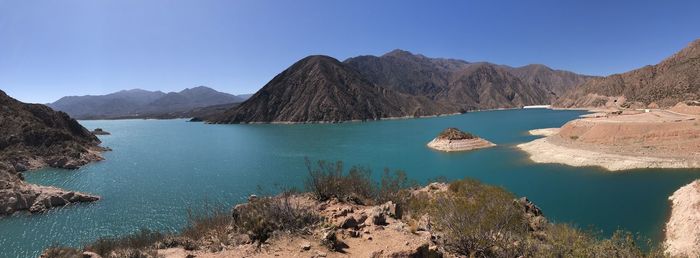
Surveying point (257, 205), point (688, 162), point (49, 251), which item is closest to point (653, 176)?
point (688, 162)

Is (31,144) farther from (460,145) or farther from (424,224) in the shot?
(424,224)

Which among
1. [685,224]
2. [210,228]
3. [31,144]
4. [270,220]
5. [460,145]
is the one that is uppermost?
[31,144]

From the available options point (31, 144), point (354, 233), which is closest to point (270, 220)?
point (354, 233)

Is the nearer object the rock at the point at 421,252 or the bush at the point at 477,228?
the rock at the point at 421,252

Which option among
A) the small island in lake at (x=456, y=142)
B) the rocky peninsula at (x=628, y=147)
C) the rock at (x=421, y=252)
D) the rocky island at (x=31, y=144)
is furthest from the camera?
the small island in lake at (x=456, y=142)

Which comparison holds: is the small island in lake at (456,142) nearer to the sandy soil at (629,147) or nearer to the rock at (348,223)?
the sandy soil at (629,147)

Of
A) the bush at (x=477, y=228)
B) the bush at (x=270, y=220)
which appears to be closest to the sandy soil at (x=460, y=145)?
the bush at (x=477, y=228)
